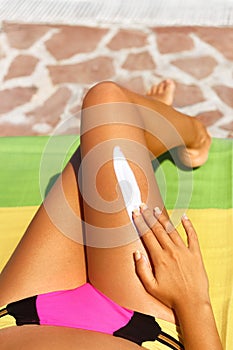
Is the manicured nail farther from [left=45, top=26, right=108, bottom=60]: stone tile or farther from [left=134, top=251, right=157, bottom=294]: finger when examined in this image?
[left=45, top=26, right=108, bottom=60]: stone tile

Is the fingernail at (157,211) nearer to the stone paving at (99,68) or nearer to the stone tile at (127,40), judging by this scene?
the stone paving at (99,68)

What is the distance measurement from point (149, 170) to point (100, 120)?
0.17 m

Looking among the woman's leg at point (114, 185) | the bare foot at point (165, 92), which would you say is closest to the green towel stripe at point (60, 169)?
the bare foot at point (165, 92)

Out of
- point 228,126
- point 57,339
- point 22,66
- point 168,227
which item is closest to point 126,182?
point 168,227

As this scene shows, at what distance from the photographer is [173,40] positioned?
10.6ft

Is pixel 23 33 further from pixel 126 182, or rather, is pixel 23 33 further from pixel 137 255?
pixel 137 255

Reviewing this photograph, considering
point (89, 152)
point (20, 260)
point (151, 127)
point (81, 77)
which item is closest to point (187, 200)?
point (151, 127)

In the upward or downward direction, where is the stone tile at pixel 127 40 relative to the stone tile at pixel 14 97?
upward

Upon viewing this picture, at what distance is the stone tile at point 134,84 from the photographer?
3.08 meters

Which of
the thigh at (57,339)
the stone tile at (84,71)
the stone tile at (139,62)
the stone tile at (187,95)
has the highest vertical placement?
the thigh at (57,339)

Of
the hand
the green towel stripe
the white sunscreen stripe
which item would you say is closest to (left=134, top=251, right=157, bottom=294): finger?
the hand

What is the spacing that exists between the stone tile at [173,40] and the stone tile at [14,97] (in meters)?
0.67

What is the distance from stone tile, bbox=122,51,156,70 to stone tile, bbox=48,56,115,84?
8 cm

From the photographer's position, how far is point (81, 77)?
10.3ft
